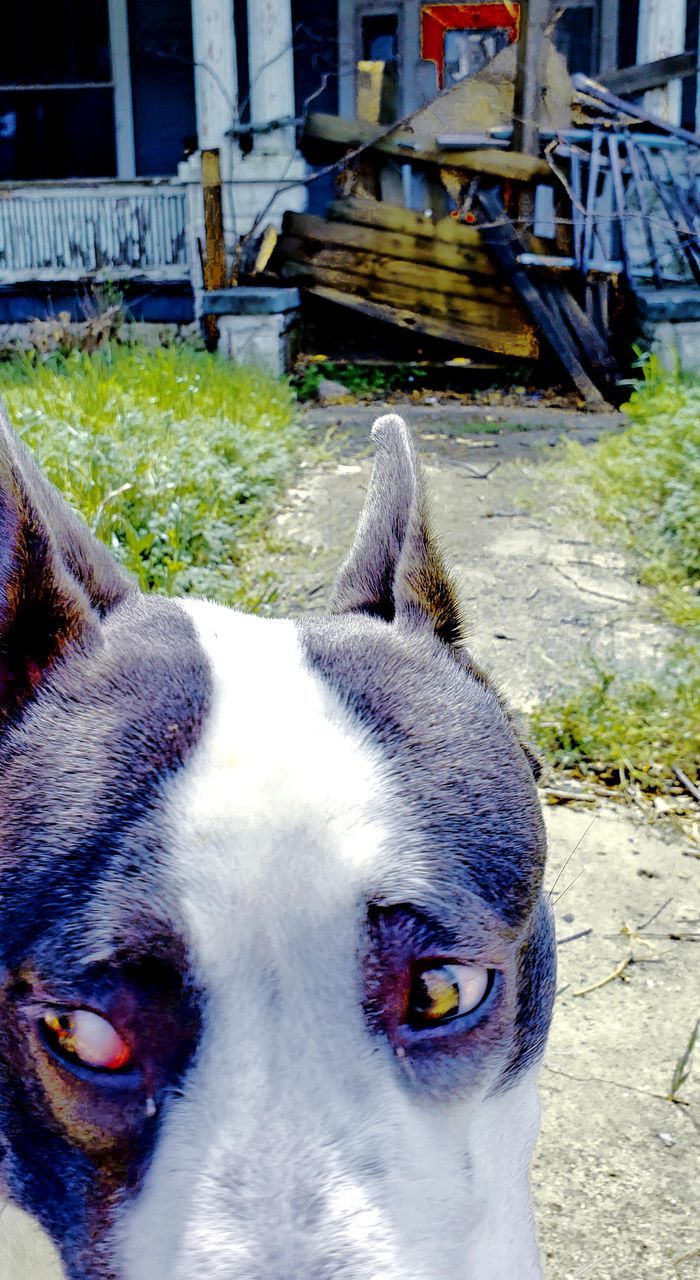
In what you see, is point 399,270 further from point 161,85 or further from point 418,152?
point 161,85

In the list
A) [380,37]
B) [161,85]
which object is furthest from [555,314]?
[161,85]

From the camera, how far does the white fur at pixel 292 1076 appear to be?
127cm

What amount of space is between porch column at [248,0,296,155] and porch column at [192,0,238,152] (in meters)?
0.25

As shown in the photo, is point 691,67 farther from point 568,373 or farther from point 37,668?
point 37,668

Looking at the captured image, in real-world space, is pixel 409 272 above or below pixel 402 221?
below

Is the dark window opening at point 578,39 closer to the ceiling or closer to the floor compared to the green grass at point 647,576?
closer to the ceiling

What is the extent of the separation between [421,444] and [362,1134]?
23.3ft

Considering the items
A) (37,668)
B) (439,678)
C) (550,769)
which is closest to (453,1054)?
(439,678)

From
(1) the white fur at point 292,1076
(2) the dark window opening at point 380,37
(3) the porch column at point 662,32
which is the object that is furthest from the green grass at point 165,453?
(2) the dark window opening at point 380,37

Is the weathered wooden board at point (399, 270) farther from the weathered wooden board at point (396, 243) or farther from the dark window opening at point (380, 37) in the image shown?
the dark window opening at point (380, 37)

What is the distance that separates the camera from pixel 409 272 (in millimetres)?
10477

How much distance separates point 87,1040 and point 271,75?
1120 centimetres

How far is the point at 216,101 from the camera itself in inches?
448

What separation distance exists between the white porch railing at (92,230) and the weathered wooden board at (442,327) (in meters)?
2.06
